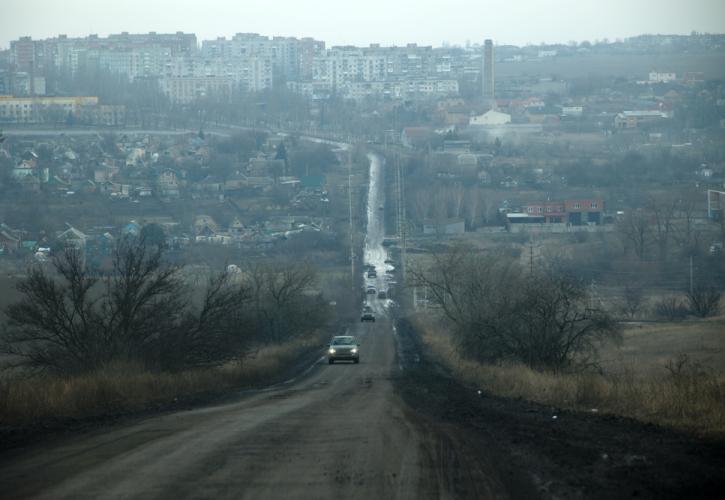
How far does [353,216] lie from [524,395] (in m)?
55.8

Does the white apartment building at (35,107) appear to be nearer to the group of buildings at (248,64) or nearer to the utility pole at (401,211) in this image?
the group of buildings at (248,64)

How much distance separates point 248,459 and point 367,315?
43.9 metres

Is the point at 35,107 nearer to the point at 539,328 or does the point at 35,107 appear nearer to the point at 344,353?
the point at 344,353

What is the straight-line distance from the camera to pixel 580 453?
960cm

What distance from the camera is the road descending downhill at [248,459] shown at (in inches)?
320

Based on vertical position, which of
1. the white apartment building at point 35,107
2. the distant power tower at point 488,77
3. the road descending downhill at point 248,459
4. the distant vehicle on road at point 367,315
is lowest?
the distant vehicle on road at point 367,315

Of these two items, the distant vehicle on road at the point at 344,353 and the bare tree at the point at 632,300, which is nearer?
the distant vehicle on road at the point at 344,353

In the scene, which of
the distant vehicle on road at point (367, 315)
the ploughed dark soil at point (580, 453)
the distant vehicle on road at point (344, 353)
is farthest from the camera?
the distant vehicle on road at point (367, 315)

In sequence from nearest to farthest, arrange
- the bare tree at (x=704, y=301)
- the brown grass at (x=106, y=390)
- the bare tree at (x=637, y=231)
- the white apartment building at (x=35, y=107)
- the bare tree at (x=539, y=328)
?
1. the brown grass at (x=106, y=390)
2. the bare tree at (x=539, y=328)
3. the bare tree at (x=704, y=301)
4. the bare tree at (x=637, y=231)
5. the white apartment building at (x=35, y=107)

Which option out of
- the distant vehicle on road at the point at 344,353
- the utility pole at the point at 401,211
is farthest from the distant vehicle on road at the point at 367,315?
the distant vehicle on road at the point at 344,353

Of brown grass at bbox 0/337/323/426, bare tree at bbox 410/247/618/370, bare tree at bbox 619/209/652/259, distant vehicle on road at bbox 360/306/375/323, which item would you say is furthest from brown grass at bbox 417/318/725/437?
distant vehicle on road at bbox 360/306/375/323

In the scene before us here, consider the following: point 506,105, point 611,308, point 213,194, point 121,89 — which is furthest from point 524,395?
point 121,89

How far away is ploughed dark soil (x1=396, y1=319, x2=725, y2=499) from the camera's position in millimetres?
7953

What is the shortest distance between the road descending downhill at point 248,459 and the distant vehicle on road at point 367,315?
124 feet
